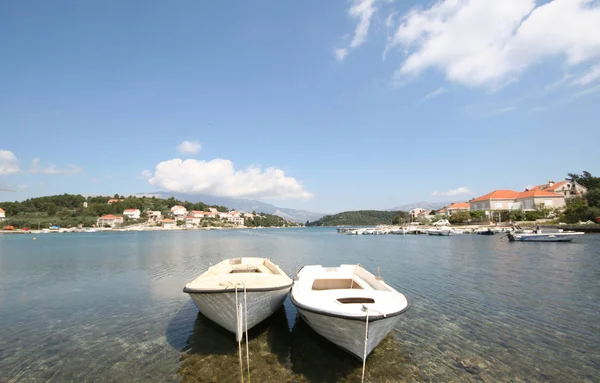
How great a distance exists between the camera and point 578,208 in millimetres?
67750

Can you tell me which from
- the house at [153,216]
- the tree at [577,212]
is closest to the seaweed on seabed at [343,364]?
the tree at [577,212]

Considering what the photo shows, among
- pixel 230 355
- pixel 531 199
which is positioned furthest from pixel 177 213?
pixel 230 355

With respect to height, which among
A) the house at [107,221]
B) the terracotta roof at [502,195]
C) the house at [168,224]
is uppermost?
the terracotta roof at [502,195]

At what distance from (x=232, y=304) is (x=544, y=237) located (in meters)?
53.7

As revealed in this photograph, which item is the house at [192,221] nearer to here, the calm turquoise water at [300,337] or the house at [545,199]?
the house at [545,199]

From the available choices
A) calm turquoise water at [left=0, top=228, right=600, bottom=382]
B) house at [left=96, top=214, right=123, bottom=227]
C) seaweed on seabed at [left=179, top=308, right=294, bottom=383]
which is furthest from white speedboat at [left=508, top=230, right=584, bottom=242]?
house at [left=96, top=214, right=123, bottom=227]

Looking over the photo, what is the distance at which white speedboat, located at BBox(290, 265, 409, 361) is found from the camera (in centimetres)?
687

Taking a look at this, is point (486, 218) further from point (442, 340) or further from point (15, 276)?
point (15, 276)

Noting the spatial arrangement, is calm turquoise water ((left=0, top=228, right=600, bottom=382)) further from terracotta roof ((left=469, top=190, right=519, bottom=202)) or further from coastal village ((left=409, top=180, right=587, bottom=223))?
terracotta roof ((left=469, top=190, right=519, bottom=202))

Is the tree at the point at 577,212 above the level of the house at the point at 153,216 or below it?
below

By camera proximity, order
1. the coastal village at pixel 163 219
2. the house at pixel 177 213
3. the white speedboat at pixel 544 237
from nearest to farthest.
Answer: the white speedboat at pixel 544 237 → the coastal village at pixel 163 219 → the house at pixel 177 213

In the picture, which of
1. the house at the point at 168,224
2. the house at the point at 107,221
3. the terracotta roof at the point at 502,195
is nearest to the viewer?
the terracotta roof at the point at 502,195

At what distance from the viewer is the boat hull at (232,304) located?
8.38 metres

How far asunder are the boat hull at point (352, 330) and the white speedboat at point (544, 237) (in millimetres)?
50706
